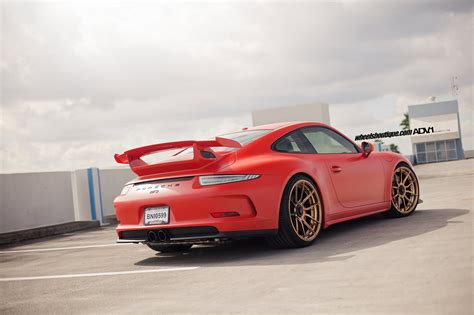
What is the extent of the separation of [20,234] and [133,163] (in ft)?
23.1

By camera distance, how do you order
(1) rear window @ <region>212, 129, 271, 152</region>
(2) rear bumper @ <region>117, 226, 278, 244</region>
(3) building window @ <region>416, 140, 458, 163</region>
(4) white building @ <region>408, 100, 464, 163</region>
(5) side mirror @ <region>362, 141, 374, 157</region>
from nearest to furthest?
(2) rear bumper @ <region>117, 226, 278, 244</region> → (1) rear window @ <region>212, 129, 271, 152</region> → (5) side mirror @ <region>362, 141, 374, 157</region> → (4) white building @ <region>408, 100, 464, 163</region> → (3) building window @ <region>416, 140, 458, 163</region>

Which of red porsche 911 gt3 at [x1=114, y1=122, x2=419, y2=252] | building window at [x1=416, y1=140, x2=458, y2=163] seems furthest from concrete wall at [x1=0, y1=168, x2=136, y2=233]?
building window at [x1=416, y1=140, x2=458, y2=163]

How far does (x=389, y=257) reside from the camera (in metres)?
5.33

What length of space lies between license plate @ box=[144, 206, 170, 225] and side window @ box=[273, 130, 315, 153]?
1301 mm

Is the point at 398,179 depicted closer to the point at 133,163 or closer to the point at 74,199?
the point at 133,163

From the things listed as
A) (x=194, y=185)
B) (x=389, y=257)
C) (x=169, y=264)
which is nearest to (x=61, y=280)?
(x=169, y=264)

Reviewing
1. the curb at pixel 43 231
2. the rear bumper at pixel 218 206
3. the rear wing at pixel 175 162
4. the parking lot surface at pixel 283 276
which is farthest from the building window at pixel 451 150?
the rear bumper at pixel 218 206

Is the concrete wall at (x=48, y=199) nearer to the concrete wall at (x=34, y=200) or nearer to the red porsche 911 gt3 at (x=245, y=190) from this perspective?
the concrete wall at (x=34, y=200)

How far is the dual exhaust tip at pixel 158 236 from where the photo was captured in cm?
645

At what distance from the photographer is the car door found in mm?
7230

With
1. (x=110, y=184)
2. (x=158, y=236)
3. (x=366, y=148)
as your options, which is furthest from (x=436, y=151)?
(x=158, y=236)

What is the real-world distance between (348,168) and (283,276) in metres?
2.59

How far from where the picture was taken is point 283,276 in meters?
5.12

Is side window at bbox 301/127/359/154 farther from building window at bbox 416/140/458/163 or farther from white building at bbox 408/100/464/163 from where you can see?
building window at bbox 416/140/458/163
